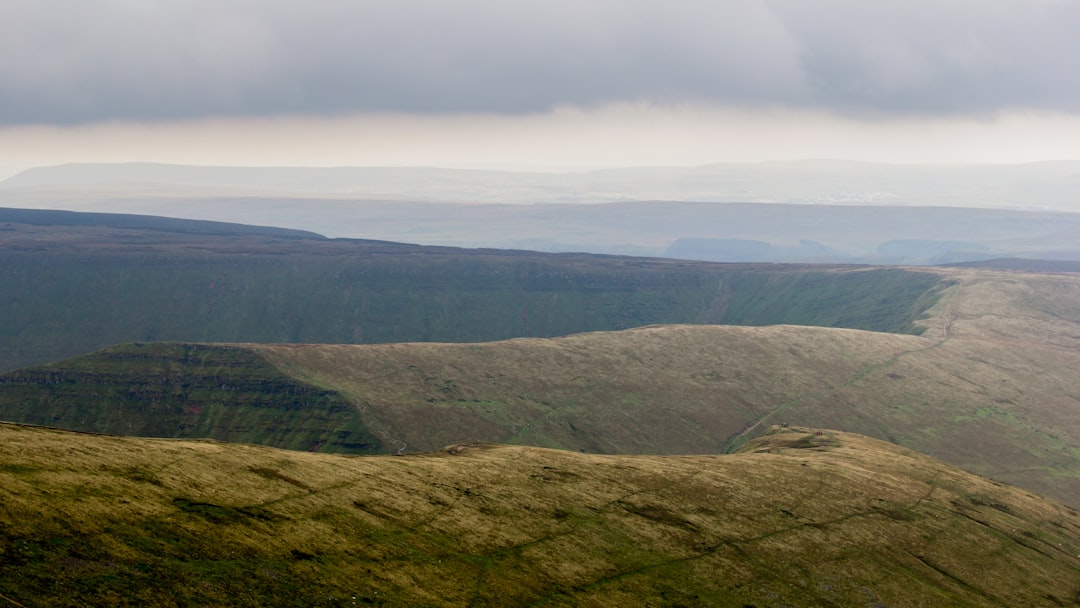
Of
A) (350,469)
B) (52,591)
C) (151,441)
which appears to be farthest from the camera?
(350,469)

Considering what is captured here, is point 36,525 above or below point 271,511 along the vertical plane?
above

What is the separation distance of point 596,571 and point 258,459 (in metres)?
45.2

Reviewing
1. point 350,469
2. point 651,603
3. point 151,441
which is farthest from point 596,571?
point 151,441

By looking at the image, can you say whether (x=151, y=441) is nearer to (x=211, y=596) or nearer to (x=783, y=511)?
(x=211, y=596)

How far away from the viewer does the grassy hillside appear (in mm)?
74562

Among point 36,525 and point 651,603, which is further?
point 651,603

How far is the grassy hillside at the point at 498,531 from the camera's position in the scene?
7456 cm

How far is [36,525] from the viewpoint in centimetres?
7119

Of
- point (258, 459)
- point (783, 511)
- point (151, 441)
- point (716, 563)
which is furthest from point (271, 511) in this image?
point (783, 511)

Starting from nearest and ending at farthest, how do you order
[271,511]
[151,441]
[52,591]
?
[52,591]
[271,511]
[151,441]

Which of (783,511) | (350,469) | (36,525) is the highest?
(36,525)

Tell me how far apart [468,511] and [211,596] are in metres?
48.8

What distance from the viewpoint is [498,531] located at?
112438 millimetres

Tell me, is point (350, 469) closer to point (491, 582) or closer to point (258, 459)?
point (258, 459)
